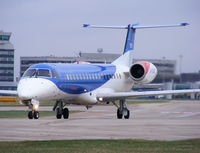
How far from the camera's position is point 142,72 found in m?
44.2

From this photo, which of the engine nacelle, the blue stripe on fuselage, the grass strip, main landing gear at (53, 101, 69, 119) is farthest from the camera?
the engine nacelle

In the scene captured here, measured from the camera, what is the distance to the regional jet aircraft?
3697 cm

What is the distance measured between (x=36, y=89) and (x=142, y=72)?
10071 millimetres

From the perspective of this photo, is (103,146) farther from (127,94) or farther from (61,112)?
(127,94)

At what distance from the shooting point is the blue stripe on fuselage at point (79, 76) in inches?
1545

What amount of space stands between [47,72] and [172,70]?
25004mm

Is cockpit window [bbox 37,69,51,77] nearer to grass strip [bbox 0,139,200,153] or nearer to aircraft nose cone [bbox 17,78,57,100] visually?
aircraft nose cone [bbox 17,78,57,100]

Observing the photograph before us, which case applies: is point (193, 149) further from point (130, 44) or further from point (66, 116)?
point (130, 44)

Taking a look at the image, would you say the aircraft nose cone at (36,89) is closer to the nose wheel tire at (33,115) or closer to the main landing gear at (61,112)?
the nose wheel tire at (33,115)

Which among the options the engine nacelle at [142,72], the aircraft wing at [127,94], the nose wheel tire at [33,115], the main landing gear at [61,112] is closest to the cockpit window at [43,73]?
the nose wheel tire at [33,115]

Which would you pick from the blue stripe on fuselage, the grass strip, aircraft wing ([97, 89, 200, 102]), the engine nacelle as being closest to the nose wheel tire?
the blue stripe on fuselage

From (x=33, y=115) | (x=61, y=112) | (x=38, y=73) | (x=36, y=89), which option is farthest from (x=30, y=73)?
(x=61, y=112)

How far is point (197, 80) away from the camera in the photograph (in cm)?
6588

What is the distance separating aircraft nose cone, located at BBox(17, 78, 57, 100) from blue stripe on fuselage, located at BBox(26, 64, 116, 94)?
2.31 ft
